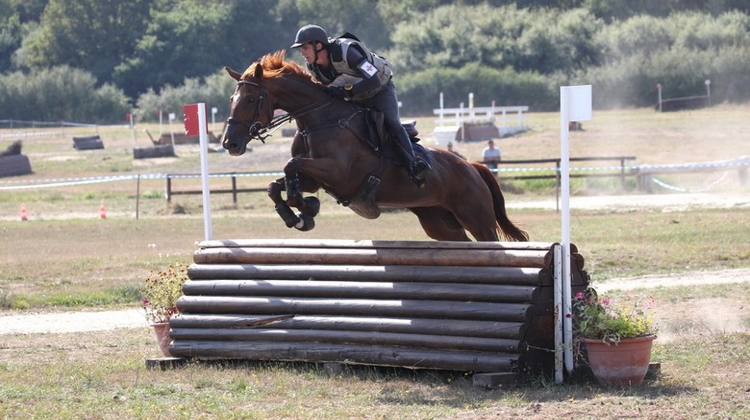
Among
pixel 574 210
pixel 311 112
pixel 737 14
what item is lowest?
pixel 574 210

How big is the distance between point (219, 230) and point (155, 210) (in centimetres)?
601

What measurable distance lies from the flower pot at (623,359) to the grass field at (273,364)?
12 cm

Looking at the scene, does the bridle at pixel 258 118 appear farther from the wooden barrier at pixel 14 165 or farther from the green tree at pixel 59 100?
the green tree at pixel 59 100

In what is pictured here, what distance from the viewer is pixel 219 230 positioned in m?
19.4

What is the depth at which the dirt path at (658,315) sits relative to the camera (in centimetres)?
962

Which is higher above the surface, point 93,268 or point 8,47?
point 8,47

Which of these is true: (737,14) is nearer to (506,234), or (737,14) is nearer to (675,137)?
(675,137)

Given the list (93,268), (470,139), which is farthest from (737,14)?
(93,268)

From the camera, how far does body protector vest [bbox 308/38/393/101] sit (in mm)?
8133

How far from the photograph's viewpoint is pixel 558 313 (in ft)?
23.2

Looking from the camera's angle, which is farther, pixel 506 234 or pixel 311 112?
pixel 506 234

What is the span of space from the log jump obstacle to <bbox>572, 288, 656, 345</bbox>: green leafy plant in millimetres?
177

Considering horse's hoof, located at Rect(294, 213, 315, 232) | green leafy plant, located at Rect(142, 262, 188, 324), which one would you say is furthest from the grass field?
horse's hoof, located at Rect(294, 213, 315, 232)

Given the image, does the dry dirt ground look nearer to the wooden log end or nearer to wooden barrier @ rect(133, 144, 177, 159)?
the wooden log end
